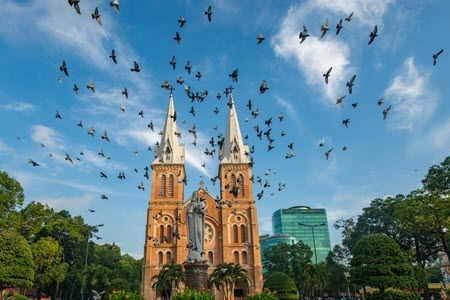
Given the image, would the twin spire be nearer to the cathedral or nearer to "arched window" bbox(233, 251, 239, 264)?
the cathedral

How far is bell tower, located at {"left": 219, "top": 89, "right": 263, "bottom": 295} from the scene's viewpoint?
129 feet

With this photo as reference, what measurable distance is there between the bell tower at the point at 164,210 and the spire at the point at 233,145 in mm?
6012

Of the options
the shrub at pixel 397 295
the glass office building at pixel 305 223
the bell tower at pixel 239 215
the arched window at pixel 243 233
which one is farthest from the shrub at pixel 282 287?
the glass office building at pixel 305 223

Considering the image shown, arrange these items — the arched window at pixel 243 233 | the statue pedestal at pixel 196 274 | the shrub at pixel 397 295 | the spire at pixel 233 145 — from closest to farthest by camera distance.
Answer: the statue pedestal at pixel 196 274, the shrub at pixel 397 295, the arched window at pixel 243 233, the spire at pixel 233 145

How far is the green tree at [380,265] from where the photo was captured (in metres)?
20.5

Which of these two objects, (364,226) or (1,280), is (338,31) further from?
(364,226)

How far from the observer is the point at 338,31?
31.0 feet

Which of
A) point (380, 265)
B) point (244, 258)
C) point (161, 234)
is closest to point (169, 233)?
point (161, 234)

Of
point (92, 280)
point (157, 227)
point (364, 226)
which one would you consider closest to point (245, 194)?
point (157, 227)

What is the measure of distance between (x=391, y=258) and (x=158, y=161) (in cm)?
3095

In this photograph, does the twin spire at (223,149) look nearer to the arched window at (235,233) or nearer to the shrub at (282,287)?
the arched window at (235,233)

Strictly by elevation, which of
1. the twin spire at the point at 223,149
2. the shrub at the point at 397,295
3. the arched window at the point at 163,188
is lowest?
the shrub at the point at 397,295

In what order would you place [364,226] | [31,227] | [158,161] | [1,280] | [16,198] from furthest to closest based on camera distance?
[158,161] < [364,226] < [31,227] < [16,198] < [1,280]

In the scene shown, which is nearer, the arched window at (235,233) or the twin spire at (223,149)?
the arched window at (235,233)
